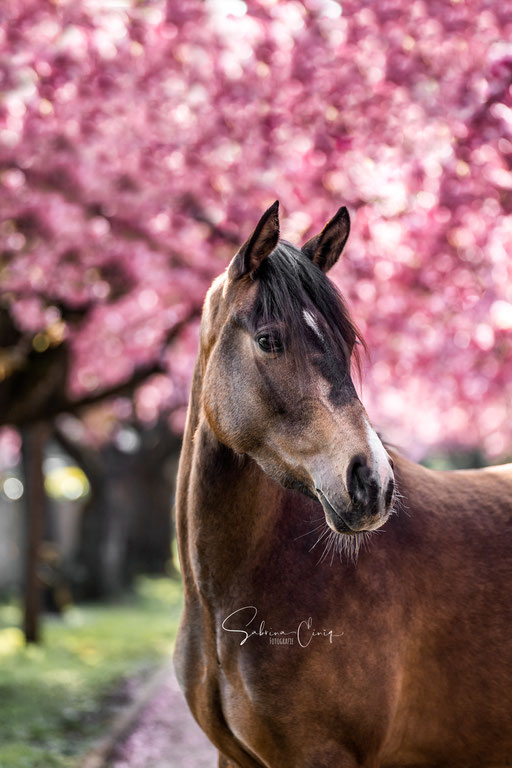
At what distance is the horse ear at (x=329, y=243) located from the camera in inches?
108

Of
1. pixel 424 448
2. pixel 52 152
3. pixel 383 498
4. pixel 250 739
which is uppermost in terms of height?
pixel 52 152

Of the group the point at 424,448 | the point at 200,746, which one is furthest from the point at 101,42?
the point at 424,448

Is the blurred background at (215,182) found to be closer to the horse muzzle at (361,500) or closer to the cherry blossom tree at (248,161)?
the cherry blossom tree at (248,161)

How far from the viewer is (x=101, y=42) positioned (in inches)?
261

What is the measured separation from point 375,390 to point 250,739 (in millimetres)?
9724

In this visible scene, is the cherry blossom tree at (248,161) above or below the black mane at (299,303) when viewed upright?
above

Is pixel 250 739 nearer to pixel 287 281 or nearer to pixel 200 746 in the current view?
pixel 287 281

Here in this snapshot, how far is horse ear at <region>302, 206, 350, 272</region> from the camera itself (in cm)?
275

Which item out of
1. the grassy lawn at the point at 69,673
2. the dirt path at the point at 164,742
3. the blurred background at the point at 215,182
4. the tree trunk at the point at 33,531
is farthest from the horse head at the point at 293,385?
Result: the tree trunk at the point at 33,531

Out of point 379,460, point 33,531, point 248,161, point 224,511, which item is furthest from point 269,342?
point 33,531

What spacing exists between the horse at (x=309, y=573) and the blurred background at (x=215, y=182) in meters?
1.44

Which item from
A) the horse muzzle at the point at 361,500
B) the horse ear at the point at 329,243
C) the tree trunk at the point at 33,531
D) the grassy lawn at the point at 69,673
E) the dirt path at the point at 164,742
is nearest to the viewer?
the horse muzzle at the point at 361,500

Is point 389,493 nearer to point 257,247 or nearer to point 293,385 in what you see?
point 293,385

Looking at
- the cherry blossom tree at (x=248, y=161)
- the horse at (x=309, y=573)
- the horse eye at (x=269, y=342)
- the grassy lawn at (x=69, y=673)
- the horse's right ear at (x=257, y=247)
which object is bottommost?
the grassy lawn at (x=69, y=673)
